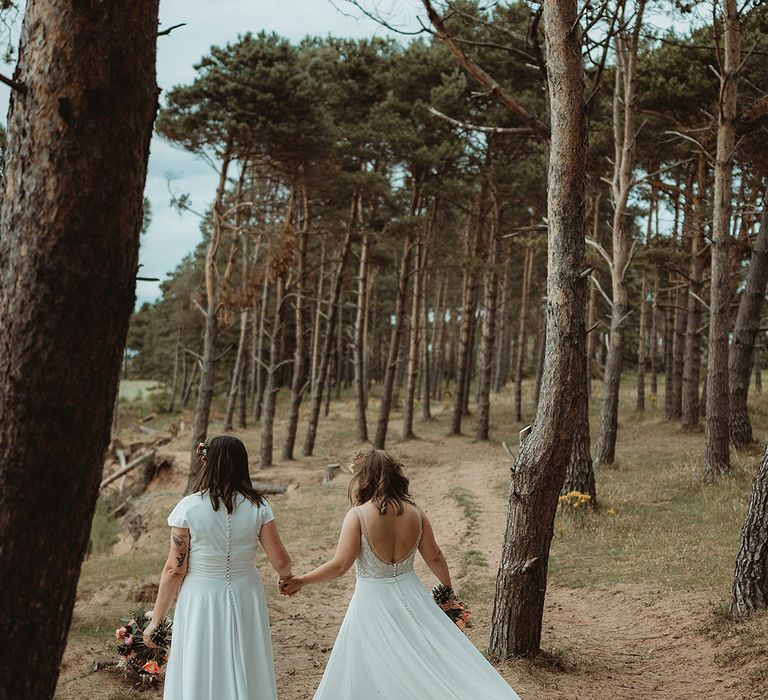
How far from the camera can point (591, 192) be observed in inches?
992

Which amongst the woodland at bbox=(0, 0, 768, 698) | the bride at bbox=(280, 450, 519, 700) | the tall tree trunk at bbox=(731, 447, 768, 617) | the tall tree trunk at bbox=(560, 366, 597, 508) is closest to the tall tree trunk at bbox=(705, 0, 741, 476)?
the woodland at bbox=(0, 0, 768, 698)

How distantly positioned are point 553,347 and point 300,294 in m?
15.7

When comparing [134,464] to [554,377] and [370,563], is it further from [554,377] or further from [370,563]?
[370,563]

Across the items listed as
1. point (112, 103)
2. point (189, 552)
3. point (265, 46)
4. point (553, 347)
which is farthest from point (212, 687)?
point (265, 46)

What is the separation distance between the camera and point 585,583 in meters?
8.98

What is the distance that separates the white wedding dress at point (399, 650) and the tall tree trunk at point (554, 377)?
1.40m

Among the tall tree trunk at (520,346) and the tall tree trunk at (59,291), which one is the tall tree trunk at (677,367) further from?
the tall tree trunk at (59,291)

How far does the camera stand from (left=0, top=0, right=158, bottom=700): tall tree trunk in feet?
8.15

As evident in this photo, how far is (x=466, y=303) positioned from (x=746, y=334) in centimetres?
1079

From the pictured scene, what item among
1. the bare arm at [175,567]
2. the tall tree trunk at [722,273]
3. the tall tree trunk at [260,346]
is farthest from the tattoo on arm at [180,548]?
the tall tree trunk at [260,346]

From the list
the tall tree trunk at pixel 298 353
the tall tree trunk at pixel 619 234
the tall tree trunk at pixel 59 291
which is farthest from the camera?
the tall tree trunk at pixel 298 353

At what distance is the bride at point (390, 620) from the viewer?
178 inches

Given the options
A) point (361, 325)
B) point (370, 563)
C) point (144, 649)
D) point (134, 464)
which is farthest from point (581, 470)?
point (134, 464)

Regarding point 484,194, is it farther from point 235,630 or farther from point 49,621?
point 49,621
